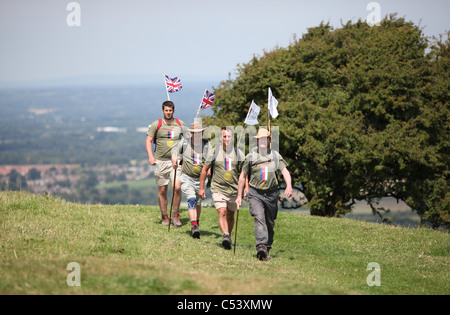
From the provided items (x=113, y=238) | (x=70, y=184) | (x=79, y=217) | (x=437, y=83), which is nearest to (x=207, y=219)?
(x=79, y=217)

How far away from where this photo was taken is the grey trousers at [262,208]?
11.4 metres

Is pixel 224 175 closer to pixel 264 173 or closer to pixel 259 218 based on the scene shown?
pixel 264 173

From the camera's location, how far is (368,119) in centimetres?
2653

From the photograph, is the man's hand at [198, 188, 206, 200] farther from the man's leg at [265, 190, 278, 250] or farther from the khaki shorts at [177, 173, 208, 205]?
the man's leg at [265, 190, 278, 250]

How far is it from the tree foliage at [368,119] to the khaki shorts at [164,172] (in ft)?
40.3

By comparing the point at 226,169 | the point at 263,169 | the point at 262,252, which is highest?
the point at 263,169

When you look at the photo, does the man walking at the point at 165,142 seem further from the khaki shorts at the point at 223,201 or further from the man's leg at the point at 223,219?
the man's leg at the point at 223,219

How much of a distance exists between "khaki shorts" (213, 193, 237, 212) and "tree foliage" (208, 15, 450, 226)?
42.6ft

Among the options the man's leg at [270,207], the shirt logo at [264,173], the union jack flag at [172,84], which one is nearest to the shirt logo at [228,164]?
the shirt logo at [264,173]

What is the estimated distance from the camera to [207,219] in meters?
18.0

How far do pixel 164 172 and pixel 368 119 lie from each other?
15.7 meters

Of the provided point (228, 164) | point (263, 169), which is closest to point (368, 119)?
point (228, 164)

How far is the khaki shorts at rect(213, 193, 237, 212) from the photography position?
12.3 m
